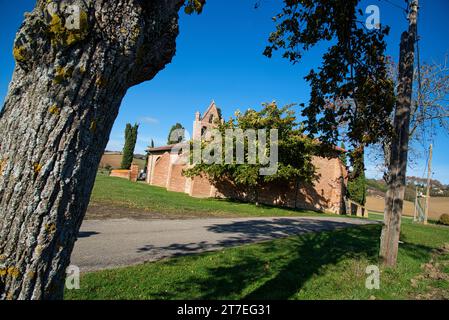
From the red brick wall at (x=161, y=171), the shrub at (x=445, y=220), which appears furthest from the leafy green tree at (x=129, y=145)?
the shrub at (x=445, y=220)

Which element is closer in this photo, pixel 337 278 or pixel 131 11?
pixel 131 11

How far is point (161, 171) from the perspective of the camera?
35.8 metres

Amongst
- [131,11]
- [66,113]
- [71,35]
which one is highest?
[131,11]

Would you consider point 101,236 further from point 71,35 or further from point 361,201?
point 361,201

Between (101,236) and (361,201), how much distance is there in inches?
1110

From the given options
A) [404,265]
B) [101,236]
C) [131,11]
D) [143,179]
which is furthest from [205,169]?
[143,179]

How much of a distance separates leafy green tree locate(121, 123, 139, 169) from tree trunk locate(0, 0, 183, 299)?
47329 millimetres

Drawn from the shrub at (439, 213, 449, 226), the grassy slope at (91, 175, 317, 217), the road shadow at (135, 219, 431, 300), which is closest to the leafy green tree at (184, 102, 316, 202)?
the grassy slope at (91, 175, 317, 217)

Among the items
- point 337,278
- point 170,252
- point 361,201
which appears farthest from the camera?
point 361,201

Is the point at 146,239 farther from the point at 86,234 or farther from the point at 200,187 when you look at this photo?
the point at 200,187

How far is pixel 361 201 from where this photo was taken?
2895 cm

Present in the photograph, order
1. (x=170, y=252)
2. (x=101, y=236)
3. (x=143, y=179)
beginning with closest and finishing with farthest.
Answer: (x=170, y=252)
(x=101, y=236)
(x=143, y=179)

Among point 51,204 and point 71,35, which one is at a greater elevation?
point 71,35

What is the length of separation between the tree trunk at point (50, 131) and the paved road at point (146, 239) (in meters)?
3.84
